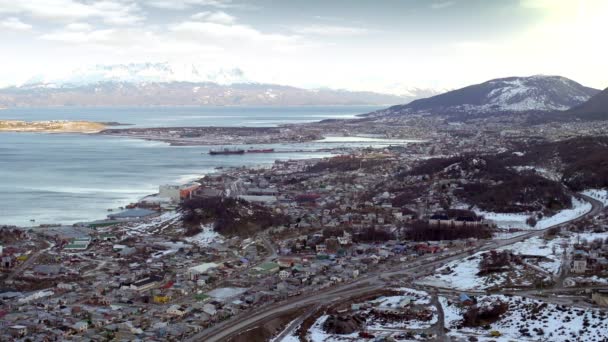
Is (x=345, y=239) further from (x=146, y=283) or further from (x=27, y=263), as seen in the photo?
(x=27, y=263)

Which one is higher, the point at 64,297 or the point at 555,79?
the point at 555,79

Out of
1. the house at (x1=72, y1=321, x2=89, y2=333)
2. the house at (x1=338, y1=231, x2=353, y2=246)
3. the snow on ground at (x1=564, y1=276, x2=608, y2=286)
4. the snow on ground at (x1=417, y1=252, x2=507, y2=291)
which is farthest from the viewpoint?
the house at (x1=338, y1=231, x2=353, y2=246)

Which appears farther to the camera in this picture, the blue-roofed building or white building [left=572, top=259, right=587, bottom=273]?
the blue-roofed building

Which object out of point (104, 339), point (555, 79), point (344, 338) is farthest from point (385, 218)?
point (555, 79)

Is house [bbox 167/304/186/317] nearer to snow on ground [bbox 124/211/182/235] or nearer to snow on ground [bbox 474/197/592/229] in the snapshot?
snow on ground [bbox 124/211/182/235]

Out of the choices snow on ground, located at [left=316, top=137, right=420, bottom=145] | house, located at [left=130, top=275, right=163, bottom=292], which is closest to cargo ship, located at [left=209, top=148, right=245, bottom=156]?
snow on ground, located at [left=316, top=137, right=420, bottom=145]

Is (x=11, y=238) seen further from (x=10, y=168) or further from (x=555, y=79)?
(x=555, y=79)
